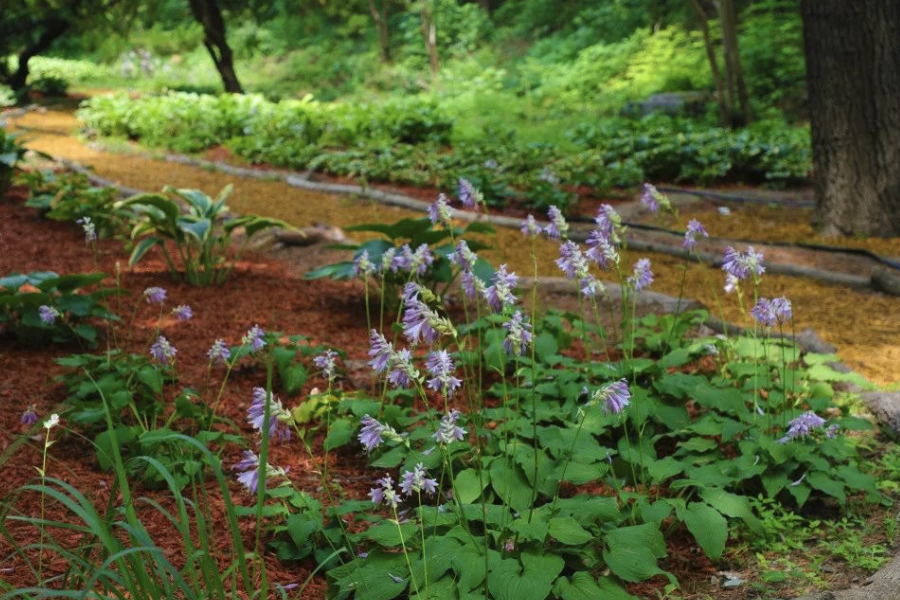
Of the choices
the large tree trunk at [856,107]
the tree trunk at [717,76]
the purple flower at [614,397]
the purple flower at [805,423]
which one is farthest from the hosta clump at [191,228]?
the tree trunk at [717,76]

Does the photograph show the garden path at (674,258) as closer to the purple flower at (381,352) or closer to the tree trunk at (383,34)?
the purple flower at (381,352)

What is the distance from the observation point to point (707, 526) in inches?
95.2

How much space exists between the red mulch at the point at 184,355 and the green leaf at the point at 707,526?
0.61 ft

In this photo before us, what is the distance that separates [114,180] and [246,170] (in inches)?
59.7

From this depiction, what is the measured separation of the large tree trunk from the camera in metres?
6.14

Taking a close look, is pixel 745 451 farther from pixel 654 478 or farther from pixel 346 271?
pixel 346 271

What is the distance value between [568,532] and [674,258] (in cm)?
443

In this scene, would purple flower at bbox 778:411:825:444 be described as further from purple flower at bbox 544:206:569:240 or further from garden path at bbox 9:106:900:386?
purple flower at bbox 544:206:569:240

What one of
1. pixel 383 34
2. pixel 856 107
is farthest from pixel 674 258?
pixel 383 34

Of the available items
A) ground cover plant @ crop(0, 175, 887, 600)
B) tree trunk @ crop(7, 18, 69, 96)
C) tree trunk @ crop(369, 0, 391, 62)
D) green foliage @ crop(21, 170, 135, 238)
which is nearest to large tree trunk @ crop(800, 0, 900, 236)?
ground cover plant @ crop(0, 175, 887, 600)

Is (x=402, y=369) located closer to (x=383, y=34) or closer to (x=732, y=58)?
(x=732, y=58)

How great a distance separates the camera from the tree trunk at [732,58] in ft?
36.6

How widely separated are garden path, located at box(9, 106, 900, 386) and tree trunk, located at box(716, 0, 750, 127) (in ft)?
14.2

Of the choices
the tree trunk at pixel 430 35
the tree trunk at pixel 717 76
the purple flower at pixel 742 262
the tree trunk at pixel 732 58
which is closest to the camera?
the purple flower at pixel 742 262
